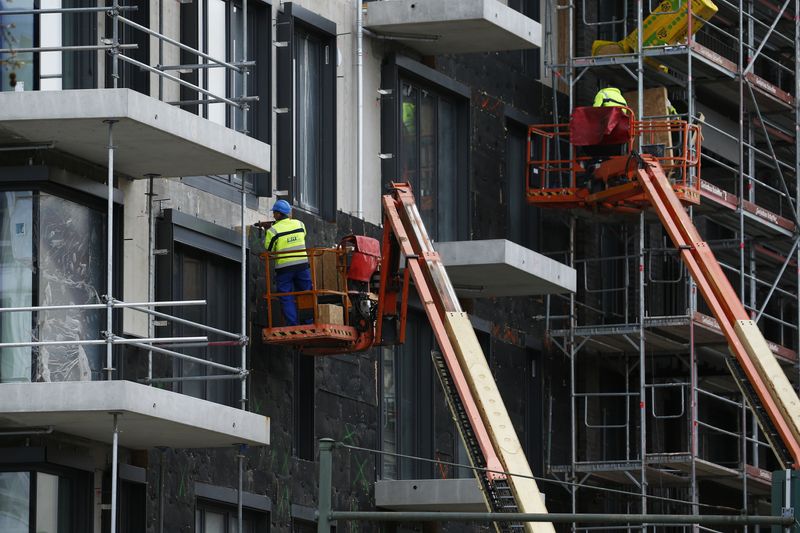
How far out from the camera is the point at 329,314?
86.9 feet

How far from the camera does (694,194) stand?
1293 inches

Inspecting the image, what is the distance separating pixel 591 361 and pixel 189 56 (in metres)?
11.0

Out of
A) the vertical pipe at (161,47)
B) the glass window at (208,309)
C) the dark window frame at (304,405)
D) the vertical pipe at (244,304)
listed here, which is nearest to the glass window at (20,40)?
the vertical pipe at (161,47)

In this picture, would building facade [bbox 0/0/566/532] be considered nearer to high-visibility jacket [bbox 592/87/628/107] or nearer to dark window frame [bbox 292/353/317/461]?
dark window frame [bbox 292/353/317/461]

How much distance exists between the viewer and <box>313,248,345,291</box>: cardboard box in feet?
88.6

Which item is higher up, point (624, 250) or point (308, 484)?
point (624, 250)

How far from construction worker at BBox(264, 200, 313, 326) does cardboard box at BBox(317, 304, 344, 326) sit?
20cm

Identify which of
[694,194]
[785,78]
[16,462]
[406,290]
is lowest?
[16,462]

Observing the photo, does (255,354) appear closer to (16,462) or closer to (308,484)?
(308,484)

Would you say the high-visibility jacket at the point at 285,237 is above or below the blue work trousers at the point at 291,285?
above

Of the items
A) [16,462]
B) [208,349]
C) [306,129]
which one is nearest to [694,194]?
[306,129]

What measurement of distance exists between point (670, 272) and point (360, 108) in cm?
927

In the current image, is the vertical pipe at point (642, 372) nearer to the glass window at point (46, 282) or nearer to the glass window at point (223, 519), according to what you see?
the glass window at point (223, 519)

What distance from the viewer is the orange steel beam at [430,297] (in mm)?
25844
